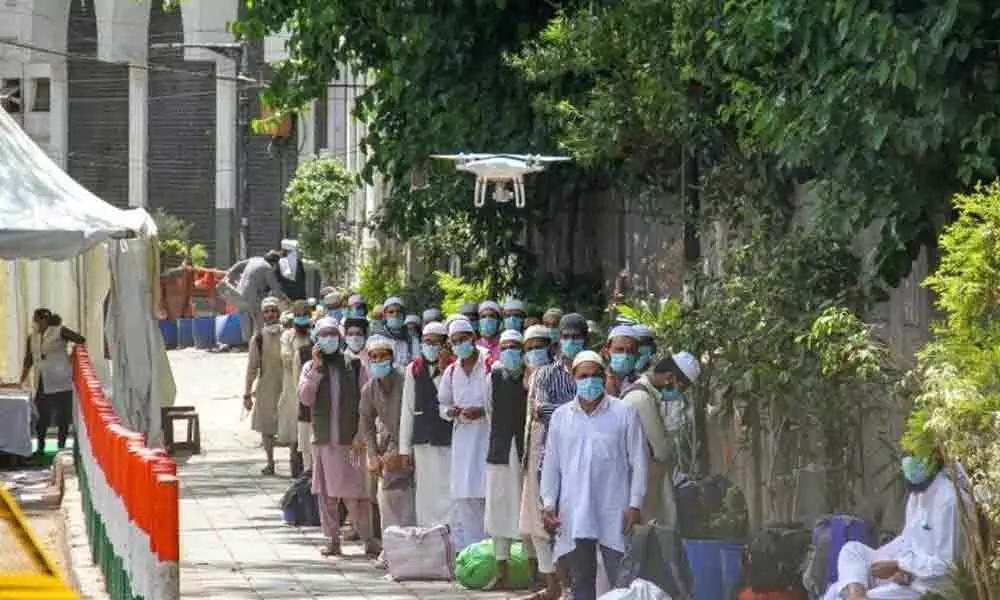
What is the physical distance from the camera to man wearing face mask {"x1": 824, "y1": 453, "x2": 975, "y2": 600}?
459 inches

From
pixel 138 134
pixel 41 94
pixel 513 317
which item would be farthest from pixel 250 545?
pixel 41 94

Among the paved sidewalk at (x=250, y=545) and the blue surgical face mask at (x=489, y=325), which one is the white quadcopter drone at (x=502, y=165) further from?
the paved sidewalk at (x=250, y=545)

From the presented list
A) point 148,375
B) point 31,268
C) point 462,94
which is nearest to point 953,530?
point 462,94

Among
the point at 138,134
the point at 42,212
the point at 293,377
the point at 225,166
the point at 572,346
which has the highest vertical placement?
the point at 138,134

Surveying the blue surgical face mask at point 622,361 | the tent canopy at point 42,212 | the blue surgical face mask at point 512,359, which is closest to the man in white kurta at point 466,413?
the blue surgical face mask at point 512,359

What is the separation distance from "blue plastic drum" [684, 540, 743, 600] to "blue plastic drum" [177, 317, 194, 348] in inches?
1323

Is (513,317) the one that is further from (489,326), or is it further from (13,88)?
(13,88)

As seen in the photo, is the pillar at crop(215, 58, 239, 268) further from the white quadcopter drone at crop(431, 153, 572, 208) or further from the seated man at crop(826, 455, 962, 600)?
the seated man at crop(826, 455, 962, 600)

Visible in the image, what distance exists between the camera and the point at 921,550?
11.8 m

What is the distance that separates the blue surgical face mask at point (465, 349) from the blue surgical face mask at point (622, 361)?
1.92m

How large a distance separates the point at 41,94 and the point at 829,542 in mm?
51865

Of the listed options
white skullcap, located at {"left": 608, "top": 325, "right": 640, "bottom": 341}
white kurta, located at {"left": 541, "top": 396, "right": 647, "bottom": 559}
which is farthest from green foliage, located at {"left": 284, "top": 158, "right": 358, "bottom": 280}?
white kurta, located at {"left": 541, "top": 396, "right": 647, "bottom": 559}

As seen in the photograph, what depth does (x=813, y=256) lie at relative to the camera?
15.5 m

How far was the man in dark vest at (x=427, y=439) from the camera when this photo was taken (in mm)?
17516
